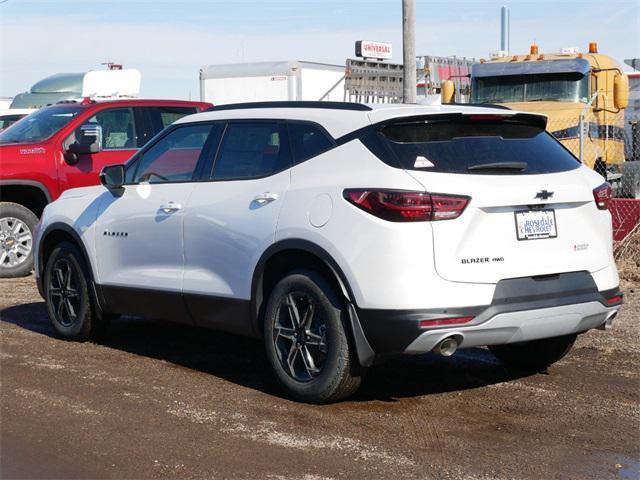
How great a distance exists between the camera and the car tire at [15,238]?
1208 cm

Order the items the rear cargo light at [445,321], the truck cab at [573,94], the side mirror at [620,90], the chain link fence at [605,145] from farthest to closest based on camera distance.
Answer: the side mirror at [620,90]
the truck cab at [573,94]
the chain link fence at [605,145]
the rear cargo light at [445,321]

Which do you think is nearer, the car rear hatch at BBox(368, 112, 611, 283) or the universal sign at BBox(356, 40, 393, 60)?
the car rear hatch at BBox(368, 112, 611, 283)

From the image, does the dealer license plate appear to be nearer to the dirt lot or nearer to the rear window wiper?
the rear window wiper

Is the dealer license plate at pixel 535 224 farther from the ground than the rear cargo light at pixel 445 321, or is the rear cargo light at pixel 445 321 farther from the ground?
the dealer license plate at pixel 535 224

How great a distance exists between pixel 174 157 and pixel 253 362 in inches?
61.0

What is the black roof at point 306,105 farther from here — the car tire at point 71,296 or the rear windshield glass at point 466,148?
the car tire at point 71,296

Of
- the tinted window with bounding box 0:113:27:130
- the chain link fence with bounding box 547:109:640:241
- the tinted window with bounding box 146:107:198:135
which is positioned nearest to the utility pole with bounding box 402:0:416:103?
the chain link fence with bounding box 547:109:640:241

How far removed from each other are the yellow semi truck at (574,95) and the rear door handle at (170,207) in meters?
9.25

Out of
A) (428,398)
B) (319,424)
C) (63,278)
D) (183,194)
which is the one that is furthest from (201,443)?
(63,278)

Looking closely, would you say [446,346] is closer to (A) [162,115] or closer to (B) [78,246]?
(B) [78,246]

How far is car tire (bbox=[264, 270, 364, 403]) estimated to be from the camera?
5.98 meters

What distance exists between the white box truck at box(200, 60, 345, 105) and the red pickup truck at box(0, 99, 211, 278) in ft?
35.7

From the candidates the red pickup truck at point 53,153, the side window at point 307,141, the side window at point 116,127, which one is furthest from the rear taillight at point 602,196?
the side window at point 116,127

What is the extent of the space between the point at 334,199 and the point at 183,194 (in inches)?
59.4
